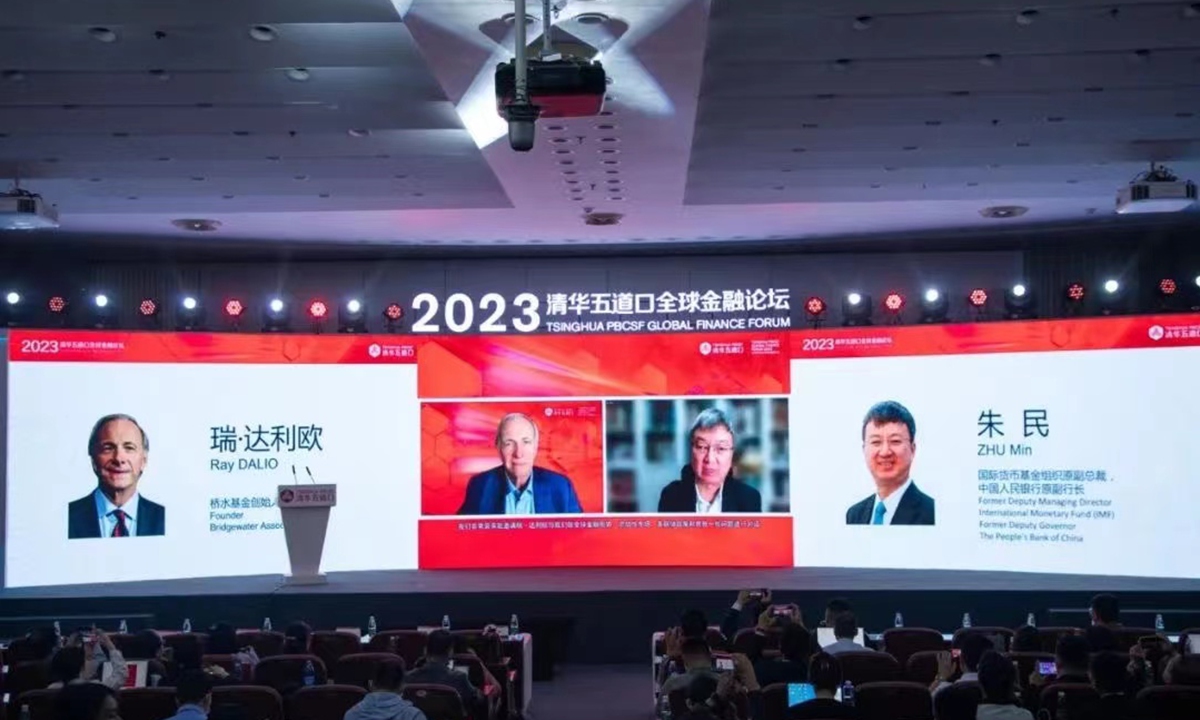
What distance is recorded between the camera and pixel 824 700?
5.07 metres

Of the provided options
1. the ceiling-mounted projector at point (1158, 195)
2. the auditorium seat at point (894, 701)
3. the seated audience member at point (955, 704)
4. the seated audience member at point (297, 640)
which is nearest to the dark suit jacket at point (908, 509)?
the ceiling-mounted projector at point (1158, 195)

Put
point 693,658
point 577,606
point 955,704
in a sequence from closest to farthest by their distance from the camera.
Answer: point 955,704 < point 693,658 < point 577,606

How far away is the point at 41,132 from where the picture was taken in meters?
9.16

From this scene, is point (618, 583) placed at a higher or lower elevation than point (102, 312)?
lower

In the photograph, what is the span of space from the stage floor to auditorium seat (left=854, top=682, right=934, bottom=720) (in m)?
5.99

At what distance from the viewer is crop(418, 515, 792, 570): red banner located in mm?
14125

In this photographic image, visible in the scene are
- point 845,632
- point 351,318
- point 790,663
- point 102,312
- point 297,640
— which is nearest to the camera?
point 790,663

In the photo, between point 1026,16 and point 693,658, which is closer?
point 693,658

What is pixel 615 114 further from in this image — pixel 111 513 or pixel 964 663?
pixel 111 513

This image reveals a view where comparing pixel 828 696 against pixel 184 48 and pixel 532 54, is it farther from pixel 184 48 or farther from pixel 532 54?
pixel 184 48

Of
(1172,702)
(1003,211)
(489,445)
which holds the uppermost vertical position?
(1003,211)

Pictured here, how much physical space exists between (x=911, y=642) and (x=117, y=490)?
8571 mm

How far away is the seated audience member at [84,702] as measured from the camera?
15.3ft

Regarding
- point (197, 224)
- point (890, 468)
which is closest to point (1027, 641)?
point (890, 468)
